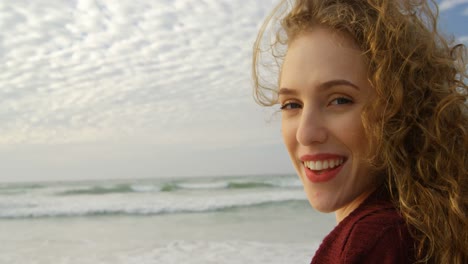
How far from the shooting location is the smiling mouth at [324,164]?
4.67 feet

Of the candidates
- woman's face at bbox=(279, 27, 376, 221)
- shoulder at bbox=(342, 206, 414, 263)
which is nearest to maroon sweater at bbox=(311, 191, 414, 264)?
shoulder at bbox=(342, 206, 414, 263)

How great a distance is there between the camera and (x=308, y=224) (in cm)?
960

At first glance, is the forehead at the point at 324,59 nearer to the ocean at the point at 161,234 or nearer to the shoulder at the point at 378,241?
the shoulder at the point at 378,241

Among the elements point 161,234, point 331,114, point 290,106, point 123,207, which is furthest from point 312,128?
point 123,207

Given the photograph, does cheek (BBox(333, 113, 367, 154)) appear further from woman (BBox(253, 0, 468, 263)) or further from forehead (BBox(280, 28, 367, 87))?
forehead (BBox(280, 28, 367, 87))

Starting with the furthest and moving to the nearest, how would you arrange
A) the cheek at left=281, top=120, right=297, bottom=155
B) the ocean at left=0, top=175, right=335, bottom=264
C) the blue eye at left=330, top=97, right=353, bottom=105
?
the ocean at left=0, top=175, right=335, bottom=264 < the cheek at left=281, top=120, right=297, bottom=155 < the blue eye at left=330, top=97, right=353, bottom=105

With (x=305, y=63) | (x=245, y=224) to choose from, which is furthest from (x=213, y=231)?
(x=305, y=63)

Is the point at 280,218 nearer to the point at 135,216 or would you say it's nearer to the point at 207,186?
the point at 135,216

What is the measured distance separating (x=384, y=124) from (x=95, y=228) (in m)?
10.1

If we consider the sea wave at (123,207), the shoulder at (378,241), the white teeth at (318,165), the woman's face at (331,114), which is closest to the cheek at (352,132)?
the woman's face at (331,114)

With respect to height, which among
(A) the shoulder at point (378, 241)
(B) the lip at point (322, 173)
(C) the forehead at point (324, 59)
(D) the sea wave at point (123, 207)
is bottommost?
(D) the sea wave at point (123, 207)

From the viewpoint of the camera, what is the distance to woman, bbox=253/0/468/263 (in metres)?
1.27

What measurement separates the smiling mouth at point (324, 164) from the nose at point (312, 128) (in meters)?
0.07

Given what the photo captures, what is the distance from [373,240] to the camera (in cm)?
111
